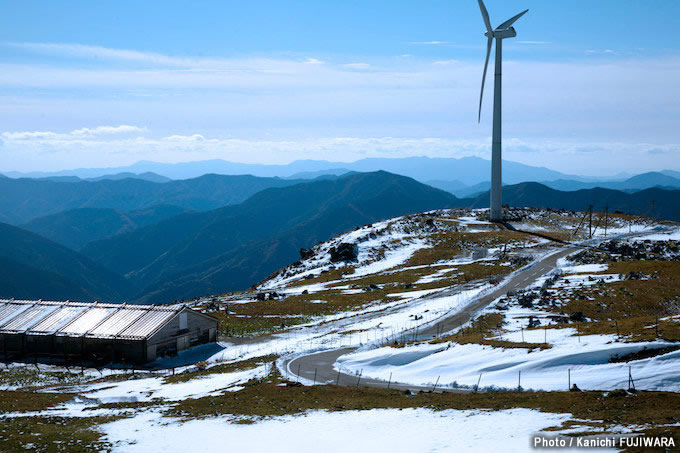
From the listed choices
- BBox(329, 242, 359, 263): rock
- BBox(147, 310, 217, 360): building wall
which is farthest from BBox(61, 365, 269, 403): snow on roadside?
BBox(329, 242, 359, 263): rock

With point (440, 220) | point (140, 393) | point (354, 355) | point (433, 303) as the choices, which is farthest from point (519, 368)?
point (440, 220)

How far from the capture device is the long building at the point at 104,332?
72.2 metres

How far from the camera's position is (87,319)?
79812 mm

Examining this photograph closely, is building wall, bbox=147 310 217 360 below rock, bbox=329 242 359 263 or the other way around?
below

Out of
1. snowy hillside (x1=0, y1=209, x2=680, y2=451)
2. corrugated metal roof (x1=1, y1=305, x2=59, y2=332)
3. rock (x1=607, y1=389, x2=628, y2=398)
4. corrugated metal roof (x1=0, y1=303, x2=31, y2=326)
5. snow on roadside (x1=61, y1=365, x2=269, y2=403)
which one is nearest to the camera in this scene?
rock (x1=607, y1=389, x2=628, y2=398)

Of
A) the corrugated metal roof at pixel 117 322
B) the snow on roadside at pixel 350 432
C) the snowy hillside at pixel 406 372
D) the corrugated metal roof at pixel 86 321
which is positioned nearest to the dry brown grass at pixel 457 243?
the snowy hillside at pixel 406 372

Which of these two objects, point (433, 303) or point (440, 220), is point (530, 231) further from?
point (433, 303)

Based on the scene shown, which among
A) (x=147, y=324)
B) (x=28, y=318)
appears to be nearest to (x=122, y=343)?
(x=147, y=324)

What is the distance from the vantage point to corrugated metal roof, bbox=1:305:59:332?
8000 cm

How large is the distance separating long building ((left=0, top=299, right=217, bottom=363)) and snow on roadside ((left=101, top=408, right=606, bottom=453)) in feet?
106

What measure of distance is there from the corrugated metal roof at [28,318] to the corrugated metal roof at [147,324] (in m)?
18.6

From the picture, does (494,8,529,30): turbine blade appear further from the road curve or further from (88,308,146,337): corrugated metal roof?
(88,308,146,337): corrugated metal roof

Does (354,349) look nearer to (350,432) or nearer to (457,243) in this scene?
(350,432)

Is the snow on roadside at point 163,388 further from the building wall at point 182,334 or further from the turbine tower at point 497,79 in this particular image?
the turbine tower at point 497,79
